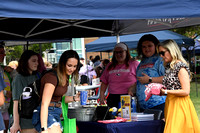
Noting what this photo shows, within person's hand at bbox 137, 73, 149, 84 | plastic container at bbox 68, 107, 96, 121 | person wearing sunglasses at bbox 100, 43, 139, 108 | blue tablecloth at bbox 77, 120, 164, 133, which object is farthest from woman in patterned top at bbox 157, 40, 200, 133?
person wearing sunglasses at bbox 100, 43, 139, 108

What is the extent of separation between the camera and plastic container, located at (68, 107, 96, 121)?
3944mm

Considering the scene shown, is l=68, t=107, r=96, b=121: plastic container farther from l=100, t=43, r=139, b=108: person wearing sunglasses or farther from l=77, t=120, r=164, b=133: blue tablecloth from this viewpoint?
l=100, t=43, r=139, b=108: person wearing sunglasses

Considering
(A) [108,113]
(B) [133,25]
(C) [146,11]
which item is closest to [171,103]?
(A) [108,113]

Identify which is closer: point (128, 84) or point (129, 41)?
point (128, 84)

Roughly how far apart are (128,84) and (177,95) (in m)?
1.28

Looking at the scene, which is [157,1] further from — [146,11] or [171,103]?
[171,103]

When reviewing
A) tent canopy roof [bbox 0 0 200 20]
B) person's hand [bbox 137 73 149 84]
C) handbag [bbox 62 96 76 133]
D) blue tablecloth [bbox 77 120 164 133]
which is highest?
tent canopy roof [bbox 0 0 200 20]

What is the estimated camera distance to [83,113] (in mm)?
3979

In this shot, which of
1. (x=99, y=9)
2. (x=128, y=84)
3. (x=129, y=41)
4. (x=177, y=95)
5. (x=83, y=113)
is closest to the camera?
(x=99, y=9)

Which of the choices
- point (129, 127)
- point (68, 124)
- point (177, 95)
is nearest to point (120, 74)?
point (129, 127)

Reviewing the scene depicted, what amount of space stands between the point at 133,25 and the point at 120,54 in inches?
91.2

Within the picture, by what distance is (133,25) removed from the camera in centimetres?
691

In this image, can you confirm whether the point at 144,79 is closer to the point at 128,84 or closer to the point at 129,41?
the point at 128,84

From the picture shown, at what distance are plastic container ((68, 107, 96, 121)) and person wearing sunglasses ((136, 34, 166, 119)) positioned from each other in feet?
2.37
